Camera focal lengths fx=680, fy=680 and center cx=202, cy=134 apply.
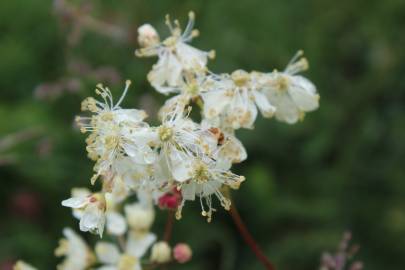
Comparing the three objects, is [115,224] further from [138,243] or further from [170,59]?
[170,59]

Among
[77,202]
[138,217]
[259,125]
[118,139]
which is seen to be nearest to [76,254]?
[138,217]

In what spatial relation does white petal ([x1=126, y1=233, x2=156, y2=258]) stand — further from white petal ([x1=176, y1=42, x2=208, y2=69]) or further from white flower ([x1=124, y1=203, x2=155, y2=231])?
white petal ([x1=176, y1=42, x2=208, y2=69])

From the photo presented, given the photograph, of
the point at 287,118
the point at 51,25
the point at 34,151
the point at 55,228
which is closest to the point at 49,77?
the point at 51,25

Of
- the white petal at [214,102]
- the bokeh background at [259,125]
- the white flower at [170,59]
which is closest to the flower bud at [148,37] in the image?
the white flower at [170,59]

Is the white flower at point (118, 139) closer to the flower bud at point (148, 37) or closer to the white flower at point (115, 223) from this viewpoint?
the flower bud at point (148, 37)

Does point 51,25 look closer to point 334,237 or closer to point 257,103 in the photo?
point 334,237
